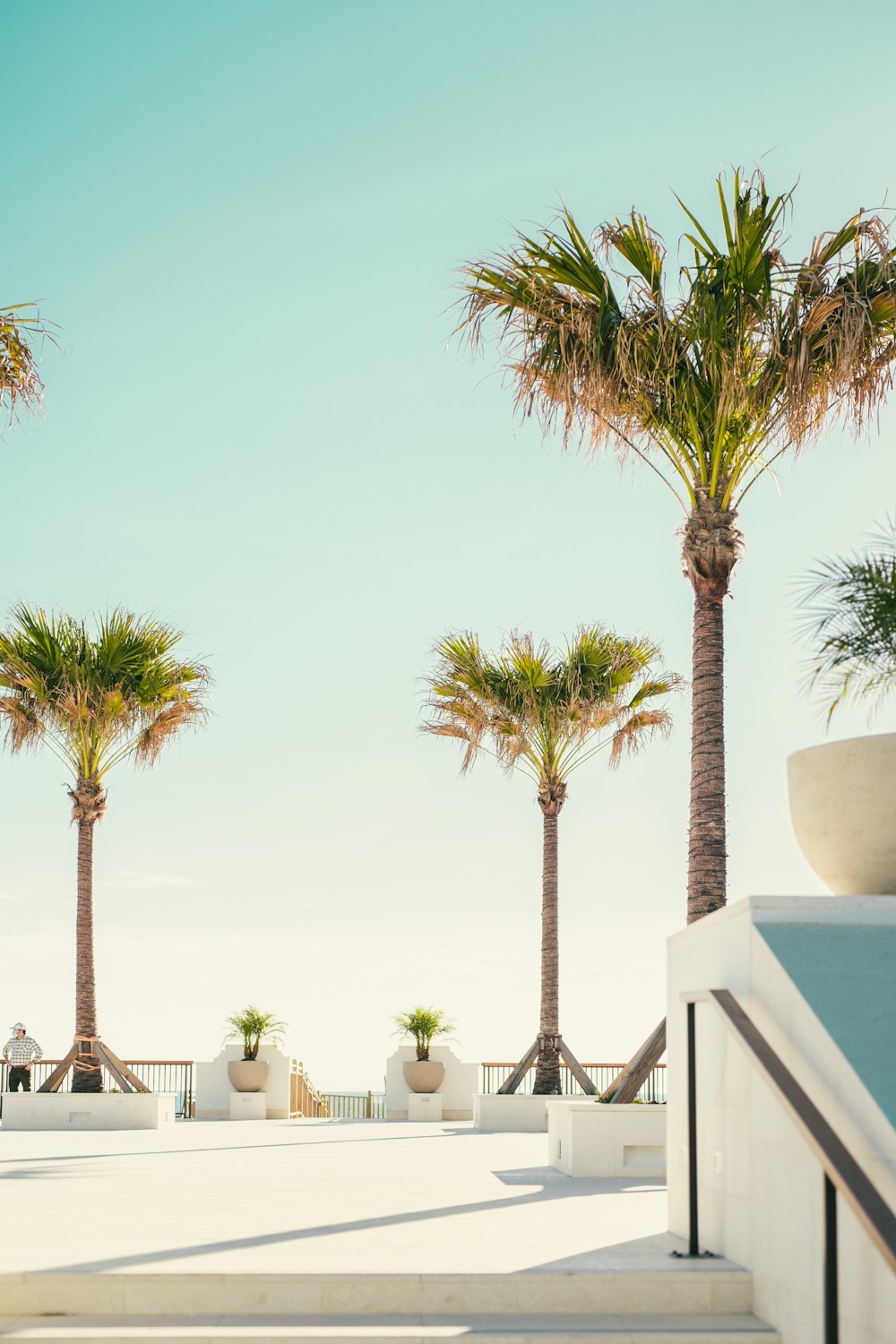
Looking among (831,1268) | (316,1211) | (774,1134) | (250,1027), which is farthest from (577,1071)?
(831,1268)

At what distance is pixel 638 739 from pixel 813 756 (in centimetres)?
1286

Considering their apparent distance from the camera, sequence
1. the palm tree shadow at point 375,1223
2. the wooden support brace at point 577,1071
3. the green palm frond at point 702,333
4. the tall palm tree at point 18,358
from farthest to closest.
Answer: the wooden support brace at point 577,1071 → the green palm frond at point 702,333 → the tall palm tree at point 18,358 → the palm tree shadow at point 375,1223

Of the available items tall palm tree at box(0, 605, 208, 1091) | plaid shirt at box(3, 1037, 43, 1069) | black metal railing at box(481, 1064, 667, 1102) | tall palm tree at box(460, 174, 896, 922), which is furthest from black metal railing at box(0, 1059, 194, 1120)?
→ tall palm tree at box(460, 174, 896, 922)

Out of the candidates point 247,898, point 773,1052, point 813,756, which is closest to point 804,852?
point 813,756

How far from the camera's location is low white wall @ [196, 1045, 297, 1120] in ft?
63.8

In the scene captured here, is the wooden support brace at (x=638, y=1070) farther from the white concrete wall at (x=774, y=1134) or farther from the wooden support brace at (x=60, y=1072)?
the wooden support brace at (x=60, y=1072)

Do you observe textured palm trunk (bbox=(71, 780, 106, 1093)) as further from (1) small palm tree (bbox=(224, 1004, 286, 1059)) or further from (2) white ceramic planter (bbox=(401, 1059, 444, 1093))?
(2) white ceramic planter (bbox=(401, 1059, 444, 1093))

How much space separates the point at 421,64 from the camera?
1315 centimetres

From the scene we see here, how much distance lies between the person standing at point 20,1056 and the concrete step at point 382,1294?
1478 centimetres

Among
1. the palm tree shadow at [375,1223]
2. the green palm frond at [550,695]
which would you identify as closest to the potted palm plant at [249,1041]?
the green palm frond at [550,695]

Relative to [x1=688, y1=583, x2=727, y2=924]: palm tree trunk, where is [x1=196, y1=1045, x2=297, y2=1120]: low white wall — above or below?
below

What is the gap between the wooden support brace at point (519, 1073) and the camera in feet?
56.4

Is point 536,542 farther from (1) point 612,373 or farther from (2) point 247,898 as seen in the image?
(2) point 247,898

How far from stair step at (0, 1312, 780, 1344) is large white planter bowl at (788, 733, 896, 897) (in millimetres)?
1866
